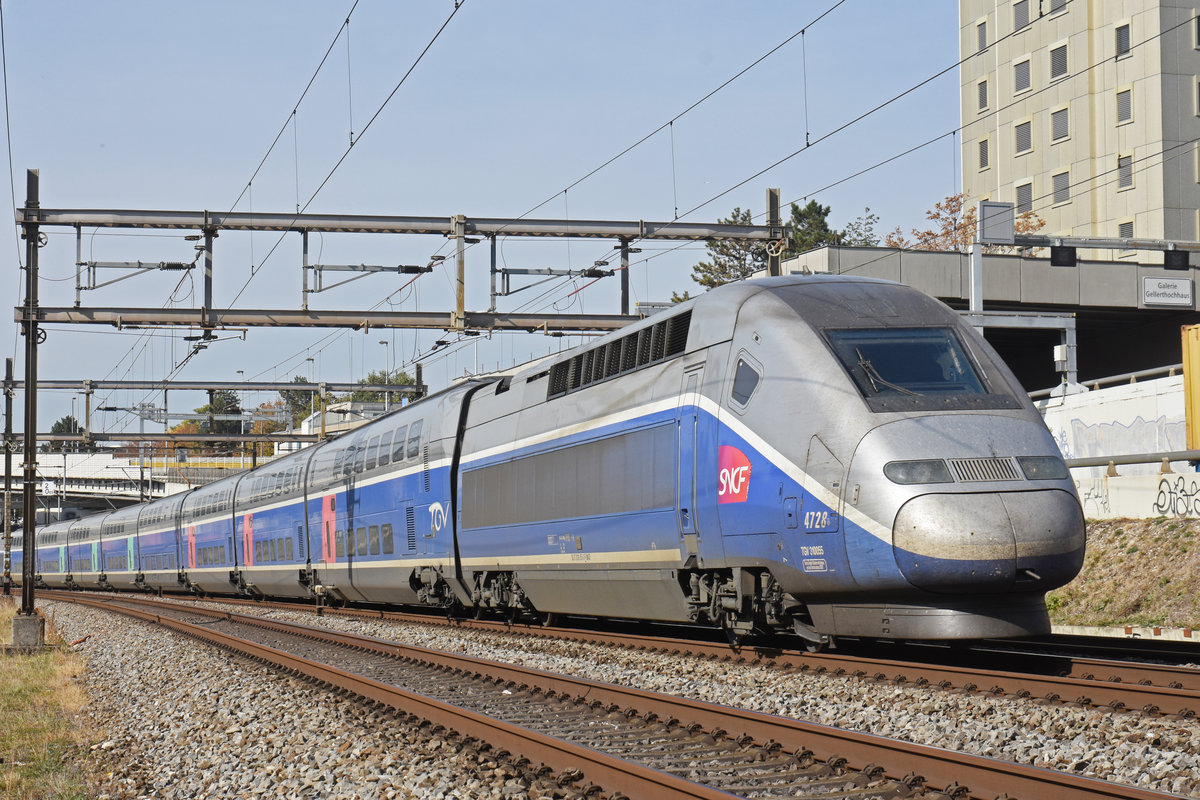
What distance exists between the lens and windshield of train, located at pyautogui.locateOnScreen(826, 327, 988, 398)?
10984 mm

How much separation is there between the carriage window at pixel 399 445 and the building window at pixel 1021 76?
53042 mm

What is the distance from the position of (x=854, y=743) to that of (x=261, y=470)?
30.5 metres

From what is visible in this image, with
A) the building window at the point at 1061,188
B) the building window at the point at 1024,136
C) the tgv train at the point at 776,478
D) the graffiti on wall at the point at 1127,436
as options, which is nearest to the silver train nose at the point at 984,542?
the tgv train at the point at 776,478

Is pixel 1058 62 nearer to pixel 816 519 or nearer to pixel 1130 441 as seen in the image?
pixel 1130 441

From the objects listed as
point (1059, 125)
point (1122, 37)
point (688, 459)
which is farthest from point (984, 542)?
point (1059, 125)

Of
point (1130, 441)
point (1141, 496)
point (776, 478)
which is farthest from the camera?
point (1130, 441)

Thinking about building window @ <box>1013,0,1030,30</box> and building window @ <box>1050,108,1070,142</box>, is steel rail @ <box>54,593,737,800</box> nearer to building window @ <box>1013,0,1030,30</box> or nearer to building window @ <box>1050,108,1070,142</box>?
building window @ <box>1050,108,1070,142</box>

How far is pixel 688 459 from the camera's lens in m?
12.8

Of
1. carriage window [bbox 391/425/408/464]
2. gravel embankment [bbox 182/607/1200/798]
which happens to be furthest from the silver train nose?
carriage window [bbox 391/425/408/464]

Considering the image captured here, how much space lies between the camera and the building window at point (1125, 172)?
5888cm

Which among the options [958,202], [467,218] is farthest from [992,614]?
[958,202]

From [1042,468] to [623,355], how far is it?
19.2 feet

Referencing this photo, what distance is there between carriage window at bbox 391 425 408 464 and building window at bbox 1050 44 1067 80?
50939 mm

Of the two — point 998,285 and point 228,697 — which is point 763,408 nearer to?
point 228,697
